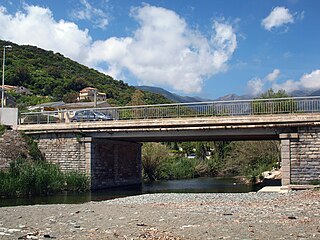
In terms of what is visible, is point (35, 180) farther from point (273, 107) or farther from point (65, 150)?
point (273, 107)

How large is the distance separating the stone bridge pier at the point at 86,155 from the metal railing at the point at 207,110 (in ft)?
5.45

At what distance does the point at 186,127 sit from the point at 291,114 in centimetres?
661

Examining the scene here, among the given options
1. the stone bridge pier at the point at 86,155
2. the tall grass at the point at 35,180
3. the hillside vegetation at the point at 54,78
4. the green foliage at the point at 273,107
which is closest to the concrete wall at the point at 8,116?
the stone bridge pier at the point at 86,155

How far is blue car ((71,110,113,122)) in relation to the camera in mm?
33031

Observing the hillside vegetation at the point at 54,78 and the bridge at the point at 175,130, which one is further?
the hillside vegetation at the point at 54,78

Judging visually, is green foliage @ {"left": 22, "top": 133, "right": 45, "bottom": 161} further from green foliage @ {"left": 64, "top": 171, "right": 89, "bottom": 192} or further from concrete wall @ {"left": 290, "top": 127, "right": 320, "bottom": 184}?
concrete wall @ {"left": 290, "top": 127, "right": 320, "bottom": 184}

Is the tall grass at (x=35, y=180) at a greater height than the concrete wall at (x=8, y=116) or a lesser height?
lesser

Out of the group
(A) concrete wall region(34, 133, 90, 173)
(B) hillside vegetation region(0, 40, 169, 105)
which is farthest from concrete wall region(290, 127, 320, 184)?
(B) hillside vegetation region(0, 40, 169, 105)

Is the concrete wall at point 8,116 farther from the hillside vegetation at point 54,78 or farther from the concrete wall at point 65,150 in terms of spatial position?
the hillside vegetation at point 54,78

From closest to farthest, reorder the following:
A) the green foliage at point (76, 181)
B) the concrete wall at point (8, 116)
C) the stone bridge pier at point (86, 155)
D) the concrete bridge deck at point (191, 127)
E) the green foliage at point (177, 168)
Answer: the concrete bridge deck at point (191, 127) < the green foliage at point (76, 181) < the stone bridge pier at point (86, 155) < the concrete wall at point (8, 116) < the green foliage at point (177, 168)

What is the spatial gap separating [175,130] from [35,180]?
9.32 m

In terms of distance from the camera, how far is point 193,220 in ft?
40.8

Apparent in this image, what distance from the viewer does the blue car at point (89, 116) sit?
33.0m

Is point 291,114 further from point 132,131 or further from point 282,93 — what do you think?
point 282,93
